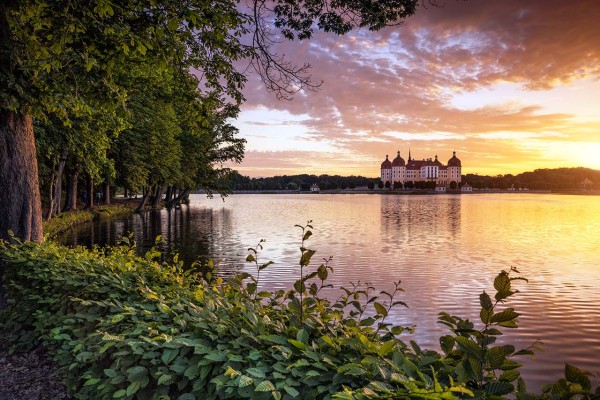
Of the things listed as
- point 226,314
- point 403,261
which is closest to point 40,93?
point 226,314

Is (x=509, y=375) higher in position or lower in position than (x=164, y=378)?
higher

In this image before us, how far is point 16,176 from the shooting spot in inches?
365

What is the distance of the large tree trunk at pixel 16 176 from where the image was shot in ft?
30.0

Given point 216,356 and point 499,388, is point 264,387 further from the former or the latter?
point 499,388

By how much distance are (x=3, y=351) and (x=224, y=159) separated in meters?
57.8

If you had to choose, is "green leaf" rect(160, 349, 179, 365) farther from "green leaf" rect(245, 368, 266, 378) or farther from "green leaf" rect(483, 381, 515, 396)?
"green leaf" rect(483, 381, 515, 396)

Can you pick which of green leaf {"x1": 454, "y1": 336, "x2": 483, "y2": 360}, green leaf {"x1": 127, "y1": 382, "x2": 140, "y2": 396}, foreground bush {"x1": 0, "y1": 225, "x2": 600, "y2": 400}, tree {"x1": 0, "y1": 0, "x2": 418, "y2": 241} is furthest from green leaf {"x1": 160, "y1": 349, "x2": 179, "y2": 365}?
tree {"x1": 0, "y1": 0, "x2": 418, "y2": 241}

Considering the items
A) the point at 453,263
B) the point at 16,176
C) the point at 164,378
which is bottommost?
the point at 453,263

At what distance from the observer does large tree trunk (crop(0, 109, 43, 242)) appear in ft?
30.0

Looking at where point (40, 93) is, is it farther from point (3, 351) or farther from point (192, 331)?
point (192, 331)

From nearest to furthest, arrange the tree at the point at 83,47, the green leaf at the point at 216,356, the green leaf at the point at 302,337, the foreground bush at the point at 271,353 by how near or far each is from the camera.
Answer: the foreground bush at the point at 271,353 < the green leaf at the point at 216,356 < the green leaf at the point at 302,337 < the tree at the point at 83,47

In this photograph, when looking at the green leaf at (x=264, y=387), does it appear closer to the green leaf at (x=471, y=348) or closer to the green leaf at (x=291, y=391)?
the green leaf at (x=291, y=391)

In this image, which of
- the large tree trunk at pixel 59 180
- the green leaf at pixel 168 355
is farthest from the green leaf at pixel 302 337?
the large tree trunk at pixel 59 180

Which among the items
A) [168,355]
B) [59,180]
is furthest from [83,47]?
[59,180]
